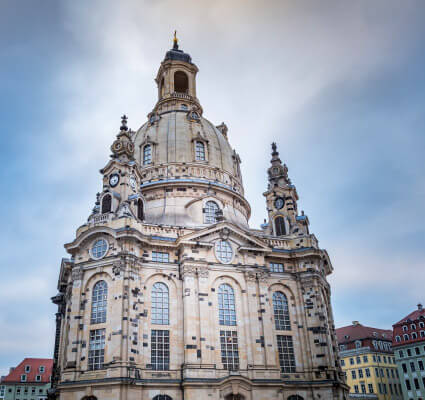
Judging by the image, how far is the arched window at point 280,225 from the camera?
48359 millimetres

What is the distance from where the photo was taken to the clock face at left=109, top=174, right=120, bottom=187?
43.6 m

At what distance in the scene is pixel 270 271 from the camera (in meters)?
43.2

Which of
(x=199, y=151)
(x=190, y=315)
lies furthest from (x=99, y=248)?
(x=199, y=151)

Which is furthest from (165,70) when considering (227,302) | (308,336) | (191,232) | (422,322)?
(422,322)

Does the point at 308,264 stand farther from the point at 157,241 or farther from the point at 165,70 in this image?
the point at 165,70

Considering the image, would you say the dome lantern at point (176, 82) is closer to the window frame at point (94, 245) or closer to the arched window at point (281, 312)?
the window frame at point (94, 245)

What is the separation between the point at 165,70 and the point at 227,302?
122 ft

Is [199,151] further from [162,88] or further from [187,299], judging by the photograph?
[187,299]

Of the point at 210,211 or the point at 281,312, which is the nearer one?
the point at 281,312

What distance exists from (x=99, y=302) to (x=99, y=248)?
466 cm

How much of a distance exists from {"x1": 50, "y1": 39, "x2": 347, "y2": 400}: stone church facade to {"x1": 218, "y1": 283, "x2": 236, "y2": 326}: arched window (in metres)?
0.09

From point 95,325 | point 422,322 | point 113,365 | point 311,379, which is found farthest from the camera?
point 422,322

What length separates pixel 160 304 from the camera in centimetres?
3791

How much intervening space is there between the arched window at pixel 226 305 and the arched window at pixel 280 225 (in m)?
10.9
